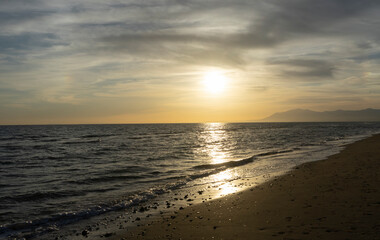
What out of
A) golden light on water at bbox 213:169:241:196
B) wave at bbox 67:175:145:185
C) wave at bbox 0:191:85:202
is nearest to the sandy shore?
golden light on water at bbox 213:169:241:196

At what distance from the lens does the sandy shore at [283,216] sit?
717cm

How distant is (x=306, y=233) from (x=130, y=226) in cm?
541

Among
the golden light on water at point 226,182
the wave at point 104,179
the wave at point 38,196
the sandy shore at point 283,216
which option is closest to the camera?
the sandy shore at point 283,216

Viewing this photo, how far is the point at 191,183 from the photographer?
658 inches

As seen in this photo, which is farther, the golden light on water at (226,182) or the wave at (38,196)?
the golden light on water at (226,182)

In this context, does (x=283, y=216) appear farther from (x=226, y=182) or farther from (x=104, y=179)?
(x=104, y=179)

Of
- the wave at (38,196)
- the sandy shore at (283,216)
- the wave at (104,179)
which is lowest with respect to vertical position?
the wave at (104,179)

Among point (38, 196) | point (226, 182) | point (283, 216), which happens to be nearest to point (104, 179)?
point (38, 196)

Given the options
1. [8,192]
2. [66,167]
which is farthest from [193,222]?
[66,167]

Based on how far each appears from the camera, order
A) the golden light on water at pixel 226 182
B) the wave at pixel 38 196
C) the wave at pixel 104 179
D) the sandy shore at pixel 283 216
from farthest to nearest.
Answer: the wave at pixel 104 179
the golden light on water at pixel 226 182
the wave at pixel 38 196
the sandy shore at pixel 283 216

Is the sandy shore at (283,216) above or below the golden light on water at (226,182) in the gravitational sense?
above

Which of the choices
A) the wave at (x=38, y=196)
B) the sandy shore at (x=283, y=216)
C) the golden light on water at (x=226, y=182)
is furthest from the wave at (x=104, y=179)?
the sandy shore at (x=283, y=216)

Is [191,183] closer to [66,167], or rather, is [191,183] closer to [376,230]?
[376,230]

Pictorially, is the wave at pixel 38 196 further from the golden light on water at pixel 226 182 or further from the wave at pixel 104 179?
the golden light on water at pixel 226 182
